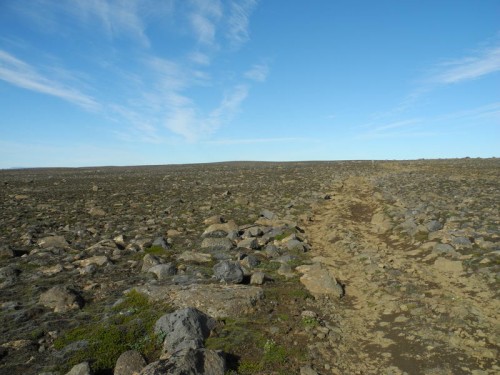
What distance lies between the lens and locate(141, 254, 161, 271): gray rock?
40.4 ft

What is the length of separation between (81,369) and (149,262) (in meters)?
6.01

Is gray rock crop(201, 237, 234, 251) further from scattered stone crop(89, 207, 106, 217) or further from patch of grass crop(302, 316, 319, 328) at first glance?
scattered stone crop(89, 207, 106, 217)

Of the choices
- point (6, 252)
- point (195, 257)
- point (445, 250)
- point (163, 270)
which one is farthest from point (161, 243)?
point (445, 250)

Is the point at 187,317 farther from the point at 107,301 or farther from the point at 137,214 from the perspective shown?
the point at 137,214

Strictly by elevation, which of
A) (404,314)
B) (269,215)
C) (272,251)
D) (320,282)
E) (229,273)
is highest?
(269,215)

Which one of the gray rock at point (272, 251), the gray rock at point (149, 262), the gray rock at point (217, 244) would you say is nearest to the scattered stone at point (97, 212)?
the gray rock at point (217, 244)

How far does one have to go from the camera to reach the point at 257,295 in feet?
31.9

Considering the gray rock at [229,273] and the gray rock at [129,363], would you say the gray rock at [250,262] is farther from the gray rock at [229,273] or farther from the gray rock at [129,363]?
the gray rock at [129,363]

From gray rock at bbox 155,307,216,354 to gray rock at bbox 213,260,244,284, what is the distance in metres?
2.27

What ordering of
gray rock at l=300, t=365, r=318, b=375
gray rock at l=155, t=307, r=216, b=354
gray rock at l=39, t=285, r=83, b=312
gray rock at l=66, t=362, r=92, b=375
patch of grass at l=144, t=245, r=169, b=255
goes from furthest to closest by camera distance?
patch of grass at l=144, t=245, r=169, b=255, gray rock at l=39, t=285, r=83, b=312, gray rock at l=155, t=307, r=216, b=354, gray rock at l=300, t=365, r=318, b=375, gray rock at l=66, t=362, r=92, b=375

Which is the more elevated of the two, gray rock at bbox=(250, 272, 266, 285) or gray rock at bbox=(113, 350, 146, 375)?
gray rock at bbox=(250, 272, 266, 285)

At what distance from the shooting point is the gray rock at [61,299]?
368 inches

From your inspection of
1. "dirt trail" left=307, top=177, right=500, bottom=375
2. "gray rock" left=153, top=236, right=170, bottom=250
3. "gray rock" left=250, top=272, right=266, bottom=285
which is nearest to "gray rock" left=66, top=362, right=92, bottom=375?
"dirt trail" left=307, top=177, right=500, bottom=375

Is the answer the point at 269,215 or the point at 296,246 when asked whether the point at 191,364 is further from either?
the point at 269,215
